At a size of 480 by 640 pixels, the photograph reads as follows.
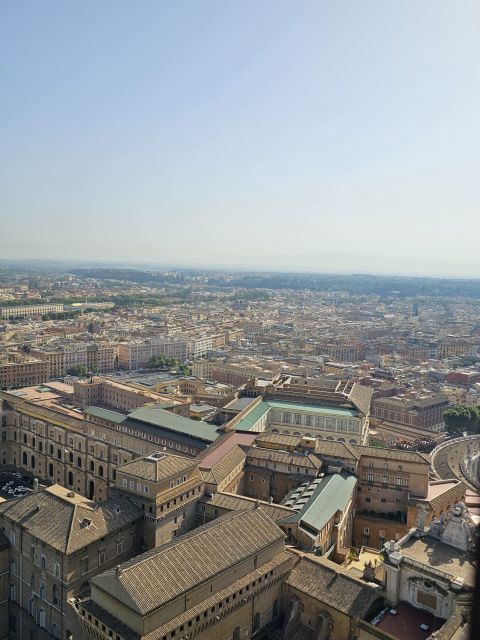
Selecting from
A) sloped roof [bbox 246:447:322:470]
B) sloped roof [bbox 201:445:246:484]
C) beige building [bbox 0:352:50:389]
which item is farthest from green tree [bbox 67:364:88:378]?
sloped roof [bbox 246:447:322:470]

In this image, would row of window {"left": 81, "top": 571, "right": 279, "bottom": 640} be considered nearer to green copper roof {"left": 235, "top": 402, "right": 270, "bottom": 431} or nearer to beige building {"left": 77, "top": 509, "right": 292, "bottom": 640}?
beige building {"left": 77, "top": 509, "right": 292, "bottom": 640}

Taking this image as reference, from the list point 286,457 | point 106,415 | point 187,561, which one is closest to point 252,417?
point 286,457

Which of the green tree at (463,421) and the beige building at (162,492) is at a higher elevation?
the beige building at (162,492)

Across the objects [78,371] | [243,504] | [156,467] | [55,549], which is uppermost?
[156,467]

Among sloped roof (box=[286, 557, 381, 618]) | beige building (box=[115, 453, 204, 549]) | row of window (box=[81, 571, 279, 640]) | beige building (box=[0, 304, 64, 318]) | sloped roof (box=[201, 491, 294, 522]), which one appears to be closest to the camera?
row of window (box=[81, 571, 279, 640])

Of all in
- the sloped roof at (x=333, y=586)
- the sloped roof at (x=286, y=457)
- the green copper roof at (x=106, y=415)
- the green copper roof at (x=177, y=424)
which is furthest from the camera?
the green copper roof at (x=106, y=415)

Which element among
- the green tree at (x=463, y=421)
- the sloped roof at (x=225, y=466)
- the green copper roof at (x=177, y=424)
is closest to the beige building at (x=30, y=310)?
the green copper roof at (x=177, y=424)

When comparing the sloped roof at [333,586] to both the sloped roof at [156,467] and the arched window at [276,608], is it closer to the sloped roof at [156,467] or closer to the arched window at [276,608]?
the arched window at [276,608]

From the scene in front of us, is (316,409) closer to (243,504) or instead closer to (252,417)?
(252,417)

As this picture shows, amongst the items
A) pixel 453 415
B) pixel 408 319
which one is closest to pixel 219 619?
pixel 453 415
